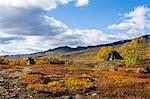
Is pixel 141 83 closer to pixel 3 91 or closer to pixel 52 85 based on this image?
pixel 52 85

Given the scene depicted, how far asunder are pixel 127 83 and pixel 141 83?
257cm

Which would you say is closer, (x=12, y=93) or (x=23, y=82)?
(x=12, y=93)

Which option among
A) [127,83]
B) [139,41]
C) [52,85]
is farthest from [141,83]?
[139,41]

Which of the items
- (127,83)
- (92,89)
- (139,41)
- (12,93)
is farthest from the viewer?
(139,41)

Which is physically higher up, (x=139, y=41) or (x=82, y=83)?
(x=139, y=41)

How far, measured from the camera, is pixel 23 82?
45.7m

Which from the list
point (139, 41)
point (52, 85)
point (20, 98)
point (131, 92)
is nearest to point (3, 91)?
point (20, 98)

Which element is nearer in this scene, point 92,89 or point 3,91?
point 3,91

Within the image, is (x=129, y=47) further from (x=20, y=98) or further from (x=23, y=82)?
(x=20, y=98)

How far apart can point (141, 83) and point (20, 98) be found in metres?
21.6

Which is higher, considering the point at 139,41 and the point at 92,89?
the point at 139,41

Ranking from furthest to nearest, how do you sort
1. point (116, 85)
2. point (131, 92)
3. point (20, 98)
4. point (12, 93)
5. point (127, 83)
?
point (127, 83)
point (116, 85)
point (131, 92)
point (12, 93)
point (20, 98)

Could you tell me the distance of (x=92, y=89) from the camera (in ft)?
134

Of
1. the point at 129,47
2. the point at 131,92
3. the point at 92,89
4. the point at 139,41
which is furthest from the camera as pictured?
the point at 139,41
